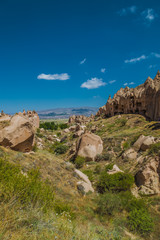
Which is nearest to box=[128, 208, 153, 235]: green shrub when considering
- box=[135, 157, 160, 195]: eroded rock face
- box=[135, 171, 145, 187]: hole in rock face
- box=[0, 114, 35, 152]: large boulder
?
box=[135, 157, 160, 195]: eroded rock face

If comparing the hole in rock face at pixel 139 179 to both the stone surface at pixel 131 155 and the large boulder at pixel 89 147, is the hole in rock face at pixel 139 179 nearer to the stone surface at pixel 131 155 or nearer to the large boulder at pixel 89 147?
the stone surface at pixel 131 155

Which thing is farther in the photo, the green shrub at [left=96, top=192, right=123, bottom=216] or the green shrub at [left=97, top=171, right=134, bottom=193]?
the green shrub at [left=97, top=171, right=134, bottom=193]

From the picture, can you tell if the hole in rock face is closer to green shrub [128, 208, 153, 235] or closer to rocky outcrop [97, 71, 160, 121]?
green shrub [128, 208, 153, 235]

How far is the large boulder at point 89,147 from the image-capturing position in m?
23.4

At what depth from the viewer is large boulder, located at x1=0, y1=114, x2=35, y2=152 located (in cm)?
1056

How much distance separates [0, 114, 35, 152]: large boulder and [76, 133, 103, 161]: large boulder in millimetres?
13597

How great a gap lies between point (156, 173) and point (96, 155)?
1211 centimetres

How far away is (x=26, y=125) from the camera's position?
1131 cm

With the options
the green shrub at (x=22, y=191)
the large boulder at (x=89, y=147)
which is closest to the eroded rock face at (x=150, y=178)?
the green shrub at (x=22, y=191)

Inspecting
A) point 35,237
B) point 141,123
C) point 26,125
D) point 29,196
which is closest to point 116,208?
point 29,196

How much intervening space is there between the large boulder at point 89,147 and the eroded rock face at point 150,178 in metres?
10.9

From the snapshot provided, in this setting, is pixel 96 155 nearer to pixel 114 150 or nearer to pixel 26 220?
pixel 114 150

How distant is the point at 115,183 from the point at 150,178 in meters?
3.39

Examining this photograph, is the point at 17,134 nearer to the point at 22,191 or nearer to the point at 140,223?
the point at 22,191
